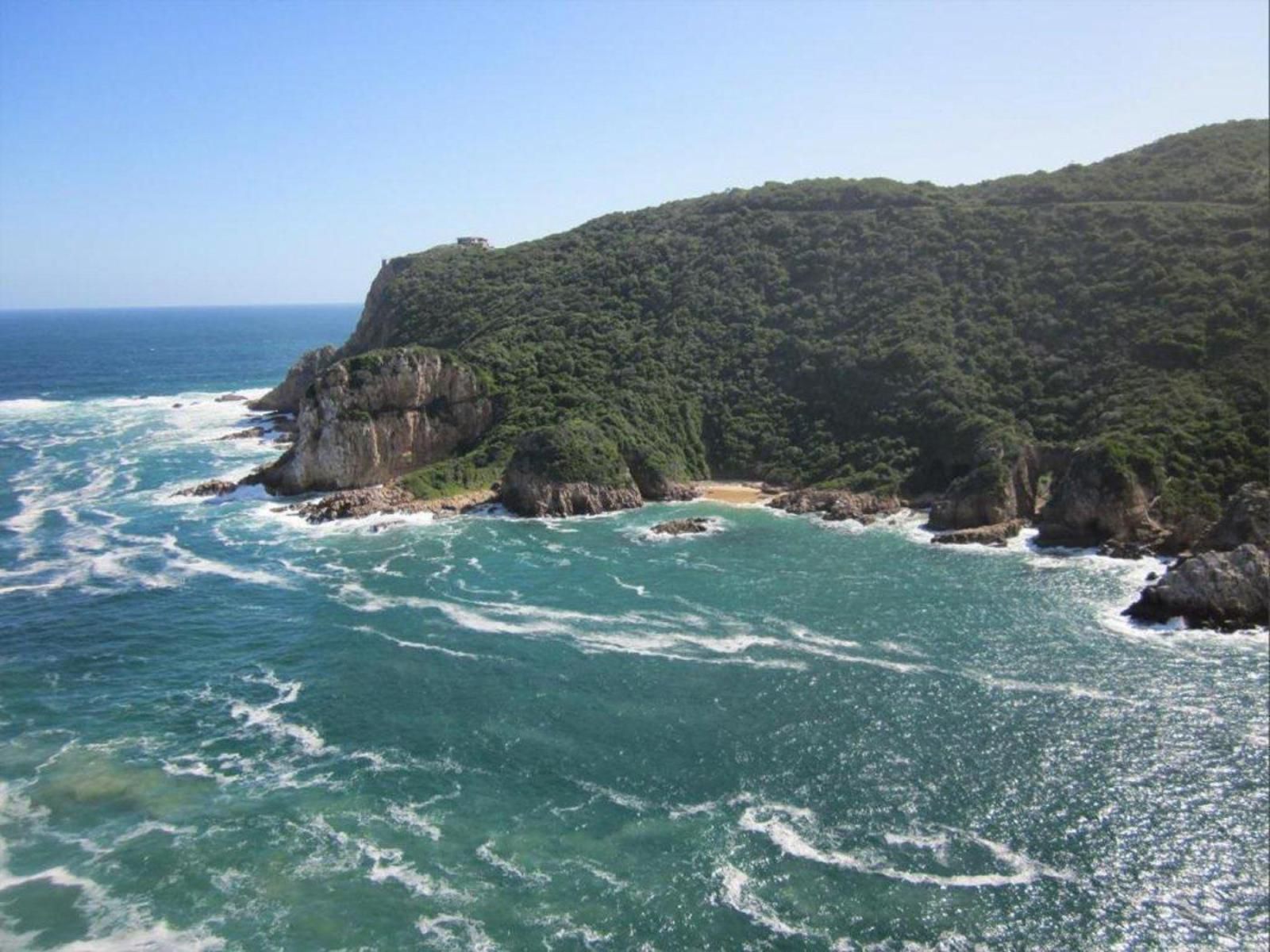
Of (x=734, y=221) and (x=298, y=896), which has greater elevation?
(x=734, y=221)

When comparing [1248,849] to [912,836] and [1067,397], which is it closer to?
[912,836]

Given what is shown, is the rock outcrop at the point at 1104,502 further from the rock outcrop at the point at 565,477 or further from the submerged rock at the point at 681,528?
the rock outcrop at the point at 565,477

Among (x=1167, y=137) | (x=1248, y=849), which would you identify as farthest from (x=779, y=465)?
(x=1167, y=137)

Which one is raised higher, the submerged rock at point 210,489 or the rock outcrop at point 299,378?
the rock outcrop at point 299,378

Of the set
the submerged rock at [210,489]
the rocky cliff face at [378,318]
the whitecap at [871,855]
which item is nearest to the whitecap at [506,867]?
the whitecap at [871,855]

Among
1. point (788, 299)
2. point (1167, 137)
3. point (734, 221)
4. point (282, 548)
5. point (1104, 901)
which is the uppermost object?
point (1167, 137)

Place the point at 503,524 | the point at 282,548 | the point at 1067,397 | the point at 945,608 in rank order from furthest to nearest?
the point at 1067,397
the point at 503,524
the point at 282,548
the point at 945,608

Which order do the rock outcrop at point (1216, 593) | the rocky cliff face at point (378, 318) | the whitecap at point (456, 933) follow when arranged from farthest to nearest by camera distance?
the rocky cliff face at point (378, 318)
the rock outcrop at point (1216, 593)
the whitecap at point (456, 933)
